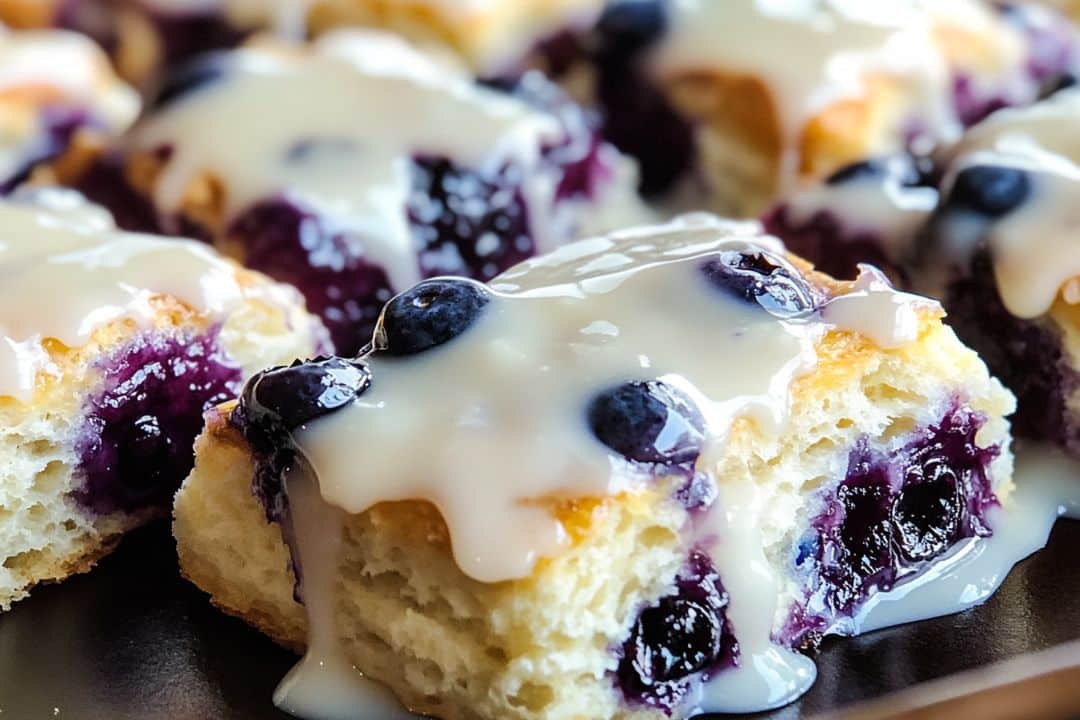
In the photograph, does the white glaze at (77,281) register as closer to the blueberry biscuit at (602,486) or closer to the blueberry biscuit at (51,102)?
the blueberry biscuit at (602,486)

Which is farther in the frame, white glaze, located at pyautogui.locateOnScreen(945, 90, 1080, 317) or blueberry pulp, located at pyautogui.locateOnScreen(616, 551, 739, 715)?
white glaze, located at pyautogui.locateOnScreen(945, 90, 1080, 317)

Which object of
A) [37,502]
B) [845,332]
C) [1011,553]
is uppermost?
[845,332]

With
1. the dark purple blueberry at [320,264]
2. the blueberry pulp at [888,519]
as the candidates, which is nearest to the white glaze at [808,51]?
the dark purple blueberry at [320,264]

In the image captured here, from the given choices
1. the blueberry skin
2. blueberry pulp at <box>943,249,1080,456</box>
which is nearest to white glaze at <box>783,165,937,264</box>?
blueberry pulp at <box>943,249,1080,456</box>

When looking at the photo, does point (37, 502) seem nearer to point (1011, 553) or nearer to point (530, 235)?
point (530, 235)

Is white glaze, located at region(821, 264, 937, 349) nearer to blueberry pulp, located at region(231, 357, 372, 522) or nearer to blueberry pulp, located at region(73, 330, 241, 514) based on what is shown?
blueberry pulp, located at region(231, 357, 372, 522)

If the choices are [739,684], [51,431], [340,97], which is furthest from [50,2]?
[739,684]
